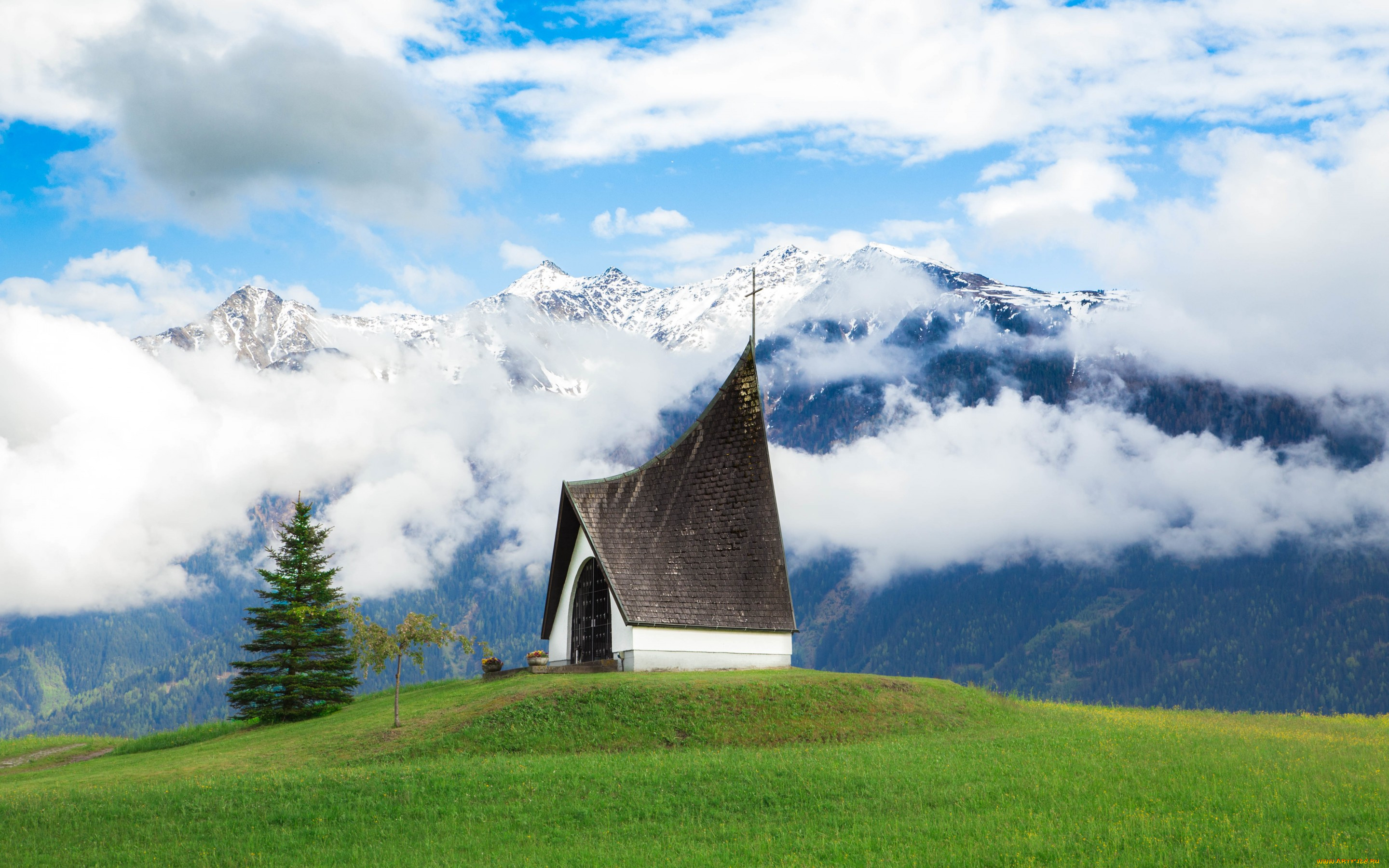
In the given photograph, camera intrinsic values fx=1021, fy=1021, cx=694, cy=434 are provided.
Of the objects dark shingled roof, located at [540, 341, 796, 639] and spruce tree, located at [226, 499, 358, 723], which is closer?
dark shingled roof, located at [540, 341, 796, 639]

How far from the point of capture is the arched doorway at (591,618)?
38.9 meters

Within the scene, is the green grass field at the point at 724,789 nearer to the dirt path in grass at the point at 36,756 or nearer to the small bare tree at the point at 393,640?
Answer: the small bare tree at the point at 393,640

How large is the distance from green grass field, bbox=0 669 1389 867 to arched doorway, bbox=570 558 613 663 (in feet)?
20.8

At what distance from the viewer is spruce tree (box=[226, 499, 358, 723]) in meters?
39.9

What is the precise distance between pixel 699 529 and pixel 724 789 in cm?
1794

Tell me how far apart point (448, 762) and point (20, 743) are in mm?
27042

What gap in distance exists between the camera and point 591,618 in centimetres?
4016

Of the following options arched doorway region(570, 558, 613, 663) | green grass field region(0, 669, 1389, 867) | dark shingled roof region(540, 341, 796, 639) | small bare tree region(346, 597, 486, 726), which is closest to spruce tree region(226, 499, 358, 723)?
green grass field region(0, 669, 1389, 867)

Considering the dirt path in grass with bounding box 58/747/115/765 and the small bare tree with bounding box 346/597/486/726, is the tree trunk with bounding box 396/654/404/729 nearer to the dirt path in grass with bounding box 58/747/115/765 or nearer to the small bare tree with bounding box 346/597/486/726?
the small bare tree with bounding box 346/597/486/726

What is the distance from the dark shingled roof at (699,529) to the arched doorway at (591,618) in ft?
5.36

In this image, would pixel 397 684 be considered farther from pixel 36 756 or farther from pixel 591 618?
pixel 36 756

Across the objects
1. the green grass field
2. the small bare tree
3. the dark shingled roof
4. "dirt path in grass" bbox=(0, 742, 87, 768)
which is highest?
Result: the dark shingled roof

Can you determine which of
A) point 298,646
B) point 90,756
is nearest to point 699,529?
point 298,646

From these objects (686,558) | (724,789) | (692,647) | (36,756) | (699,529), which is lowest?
(36,756)
